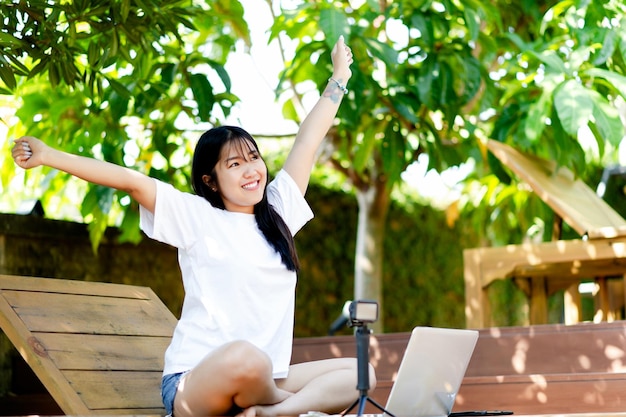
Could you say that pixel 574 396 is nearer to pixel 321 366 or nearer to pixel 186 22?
pixel 321 366

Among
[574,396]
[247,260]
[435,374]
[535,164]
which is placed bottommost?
[574,396]

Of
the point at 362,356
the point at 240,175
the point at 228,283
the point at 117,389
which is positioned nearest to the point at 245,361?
the point at 228,283

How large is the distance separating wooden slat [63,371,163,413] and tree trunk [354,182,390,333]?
2334 mm

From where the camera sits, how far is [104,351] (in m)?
2.94

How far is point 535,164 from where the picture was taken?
4.17 meters

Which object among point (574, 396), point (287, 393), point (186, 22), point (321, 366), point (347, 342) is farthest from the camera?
point (347, 342)

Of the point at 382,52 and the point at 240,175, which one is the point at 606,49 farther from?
the point at 240,175

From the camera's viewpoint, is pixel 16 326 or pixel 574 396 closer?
pixel 16 326

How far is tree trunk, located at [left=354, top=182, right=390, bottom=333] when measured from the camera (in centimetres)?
516

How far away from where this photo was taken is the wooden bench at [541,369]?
2.91 meters

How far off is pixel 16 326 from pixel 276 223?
0.84 m

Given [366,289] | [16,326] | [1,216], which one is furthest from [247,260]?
[366,289]

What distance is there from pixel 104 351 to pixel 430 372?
118 cm

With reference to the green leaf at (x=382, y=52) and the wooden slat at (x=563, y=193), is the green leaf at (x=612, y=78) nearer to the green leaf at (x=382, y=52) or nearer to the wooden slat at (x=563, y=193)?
the wooden slat at (x=563, y=193)
